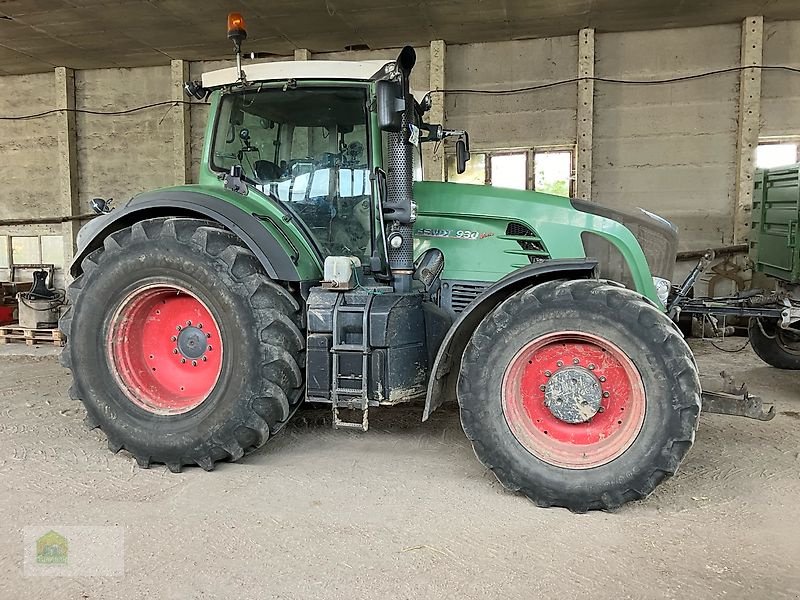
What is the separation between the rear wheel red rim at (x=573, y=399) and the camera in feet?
9.46

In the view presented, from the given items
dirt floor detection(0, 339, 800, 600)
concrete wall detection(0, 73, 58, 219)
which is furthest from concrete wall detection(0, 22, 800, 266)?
dirt floor detection(0, 339, 800, 600)

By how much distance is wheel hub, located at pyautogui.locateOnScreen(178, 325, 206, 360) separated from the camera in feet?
11.7

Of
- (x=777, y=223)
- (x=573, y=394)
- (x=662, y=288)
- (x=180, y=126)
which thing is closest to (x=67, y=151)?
(x=180, y=126)

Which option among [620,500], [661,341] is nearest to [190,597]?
[620,500]

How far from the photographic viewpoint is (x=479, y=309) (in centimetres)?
319

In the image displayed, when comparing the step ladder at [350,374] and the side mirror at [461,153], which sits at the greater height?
the side mirror at [461,153]

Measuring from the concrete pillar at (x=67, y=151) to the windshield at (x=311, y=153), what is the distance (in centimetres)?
693

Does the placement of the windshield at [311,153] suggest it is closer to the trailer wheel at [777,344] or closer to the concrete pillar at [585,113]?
the trailer wheel at [777,344]

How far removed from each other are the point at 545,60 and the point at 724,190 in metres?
2.82

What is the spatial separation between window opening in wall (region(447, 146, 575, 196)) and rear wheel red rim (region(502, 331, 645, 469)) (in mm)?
5573

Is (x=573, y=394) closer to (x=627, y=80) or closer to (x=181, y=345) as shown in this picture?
(x=181, y=345)

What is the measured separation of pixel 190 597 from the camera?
2225 mm

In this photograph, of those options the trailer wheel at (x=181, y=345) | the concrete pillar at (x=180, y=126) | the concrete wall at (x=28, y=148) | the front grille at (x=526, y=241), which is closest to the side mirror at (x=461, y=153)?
the front grille at (x=526, y=241)

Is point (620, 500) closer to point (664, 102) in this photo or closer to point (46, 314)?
point (664, 102)
